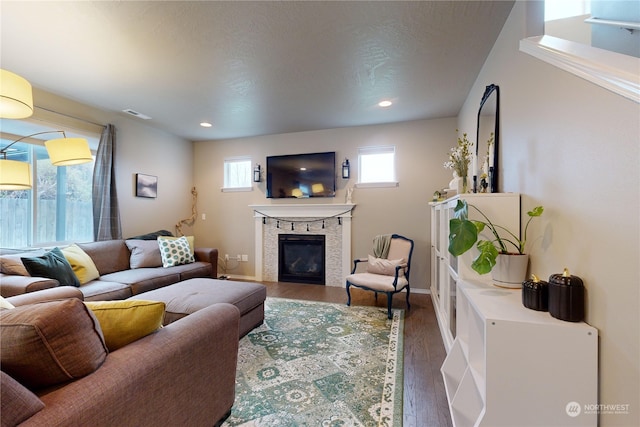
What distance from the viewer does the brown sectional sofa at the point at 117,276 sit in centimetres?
210

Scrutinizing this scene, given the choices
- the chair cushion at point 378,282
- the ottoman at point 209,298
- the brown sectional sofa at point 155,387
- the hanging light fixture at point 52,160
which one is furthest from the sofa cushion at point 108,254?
the chair cushion at point 378,282

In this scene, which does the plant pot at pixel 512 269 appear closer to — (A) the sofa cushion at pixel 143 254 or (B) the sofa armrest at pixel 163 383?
(B) the sofa armrest at pixel 163 383

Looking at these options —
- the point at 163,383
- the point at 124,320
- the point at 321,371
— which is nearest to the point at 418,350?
the point at 321,371

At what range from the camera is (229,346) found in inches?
56.4

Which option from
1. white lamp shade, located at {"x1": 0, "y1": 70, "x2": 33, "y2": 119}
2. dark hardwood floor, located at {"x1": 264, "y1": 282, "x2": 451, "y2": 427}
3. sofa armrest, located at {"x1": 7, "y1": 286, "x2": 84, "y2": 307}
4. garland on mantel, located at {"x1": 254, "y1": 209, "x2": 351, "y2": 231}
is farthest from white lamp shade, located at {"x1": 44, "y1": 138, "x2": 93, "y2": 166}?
garland on mantel, located at {"x1": 254, "y1": 209, "x2": 351, "y2": 231}

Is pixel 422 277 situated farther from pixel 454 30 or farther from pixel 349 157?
pixel 454 30

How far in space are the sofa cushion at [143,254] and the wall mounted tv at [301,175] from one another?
1.85 meters

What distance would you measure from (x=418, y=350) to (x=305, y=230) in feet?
8.43

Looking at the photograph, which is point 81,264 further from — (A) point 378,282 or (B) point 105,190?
(A) point 378,282

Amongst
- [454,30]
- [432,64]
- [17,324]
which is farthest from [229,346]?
[432,64]

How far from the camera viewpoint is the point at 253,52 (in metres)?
2.23

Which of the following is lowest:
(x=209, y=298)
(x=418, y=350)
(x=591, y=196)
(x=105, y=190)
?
(x=418, y=350)

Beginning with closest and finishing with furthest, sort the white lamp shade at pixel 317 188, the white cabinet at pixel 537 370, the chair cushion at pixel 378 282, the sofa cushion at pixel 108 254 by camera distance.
Result: the white cabinet at pixel 537 370, the chair cushion at pixel 378 282, the sofa cushion at pixel 108 254, the white lamp shade at pixel 317 188

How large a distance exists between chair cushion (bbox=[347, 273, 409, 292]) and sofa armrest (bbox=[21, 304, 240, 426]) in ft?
6.14
